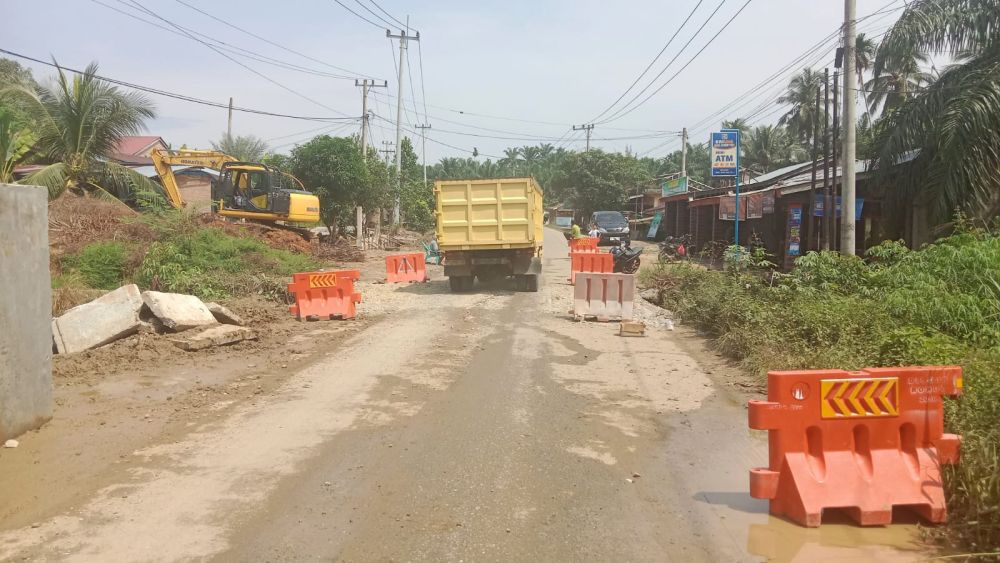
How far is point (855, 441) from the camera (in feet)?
15.0

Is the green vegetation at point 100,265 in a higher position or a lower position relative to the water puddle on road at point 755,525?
higher

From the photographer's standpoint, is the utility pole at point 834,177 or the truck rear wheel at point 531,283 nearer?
the truck rear wheel at point 531,283

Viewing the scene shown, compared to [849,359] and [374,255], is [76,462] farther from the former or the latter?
[374,255]

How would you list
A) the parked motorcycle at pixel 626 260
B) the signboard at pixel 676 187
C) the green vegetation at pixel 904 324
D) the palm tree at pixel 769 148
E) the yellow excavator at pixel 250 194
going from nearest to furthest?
the green vegetation at pixel 904 324
the parked motorcycle at pixel 626 260
the yellow excavator at pixel 250 194
the signboard at pixel 676 187
the palm tree at pixel 769 148

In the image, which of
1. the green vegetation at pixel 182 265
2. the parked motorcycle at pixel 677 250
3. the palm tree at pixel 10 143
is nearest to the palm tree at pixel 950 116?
the parked motorcycle at pixel 677 250

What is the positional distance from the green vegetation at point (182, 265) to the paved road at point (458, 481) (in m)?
6.26

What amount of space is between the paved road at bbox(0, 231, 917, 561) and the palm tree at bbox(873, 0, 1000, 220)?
7923mm

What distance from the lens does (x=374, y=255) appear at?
99.0 ft

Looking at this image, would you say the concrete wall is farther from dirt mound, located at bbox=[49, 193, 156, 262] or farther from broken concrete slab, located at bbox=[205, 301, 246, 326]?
dirt mound, located at bbox=[49, 193, 156, 262]

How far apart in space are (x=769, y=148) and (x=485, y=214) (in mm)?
42576

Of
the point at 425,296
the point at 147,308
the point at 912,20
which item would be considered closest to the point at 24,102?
the point at 425,296

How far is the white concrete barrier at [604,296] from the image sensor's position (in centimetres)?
1302

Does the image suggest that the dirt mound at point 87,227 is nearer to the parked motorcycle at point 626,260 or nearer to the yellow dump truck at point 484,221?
the yellow dump truck at point 484,221

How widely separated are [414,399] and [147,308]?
4.85 meters
